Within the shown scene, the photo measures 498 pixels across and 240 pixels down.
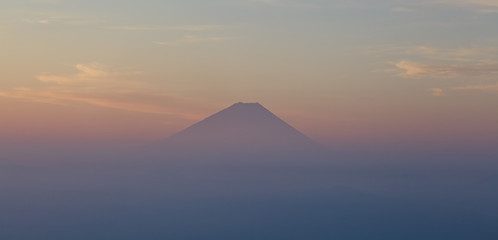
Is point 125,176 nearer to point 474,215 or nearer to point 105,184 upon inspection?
point 105,184

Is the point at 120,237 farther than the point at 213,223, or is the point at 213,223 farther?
the point at 213,223

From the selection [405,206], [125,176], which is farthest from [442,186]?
[125,176]

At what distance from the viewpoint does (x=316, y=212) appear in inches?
5463

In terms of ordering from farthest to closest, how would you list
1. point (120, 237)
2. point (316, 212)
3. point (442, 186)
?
point (442, 186) < point (316, 212) < point (120, 237)

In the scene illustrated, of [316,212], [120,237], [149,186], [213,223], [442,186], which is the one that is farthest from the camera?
[442,186]

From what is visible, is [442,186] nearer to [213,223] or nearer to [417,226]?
[417,226]

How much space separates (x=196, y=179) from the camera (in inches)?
7072

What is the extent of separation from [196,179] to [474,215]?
2781 inches

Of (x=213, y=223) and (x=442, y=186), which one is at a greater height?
(x=442, y=186)

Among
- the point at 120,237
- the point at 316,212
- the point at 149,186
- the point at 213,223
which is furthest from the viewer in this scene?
the point at 149,186

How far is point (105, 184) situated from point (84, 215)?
33969 millimetres

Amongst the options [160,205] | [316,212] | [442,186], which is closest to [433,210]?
[316,212]

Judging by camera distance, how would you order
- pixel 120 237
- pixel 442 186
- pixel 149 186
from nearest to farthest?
1. pixel 120 237
2. pixel 149 186
3. pixel 442 186

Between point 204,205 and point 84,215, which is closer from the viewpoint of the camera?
point 84,215
